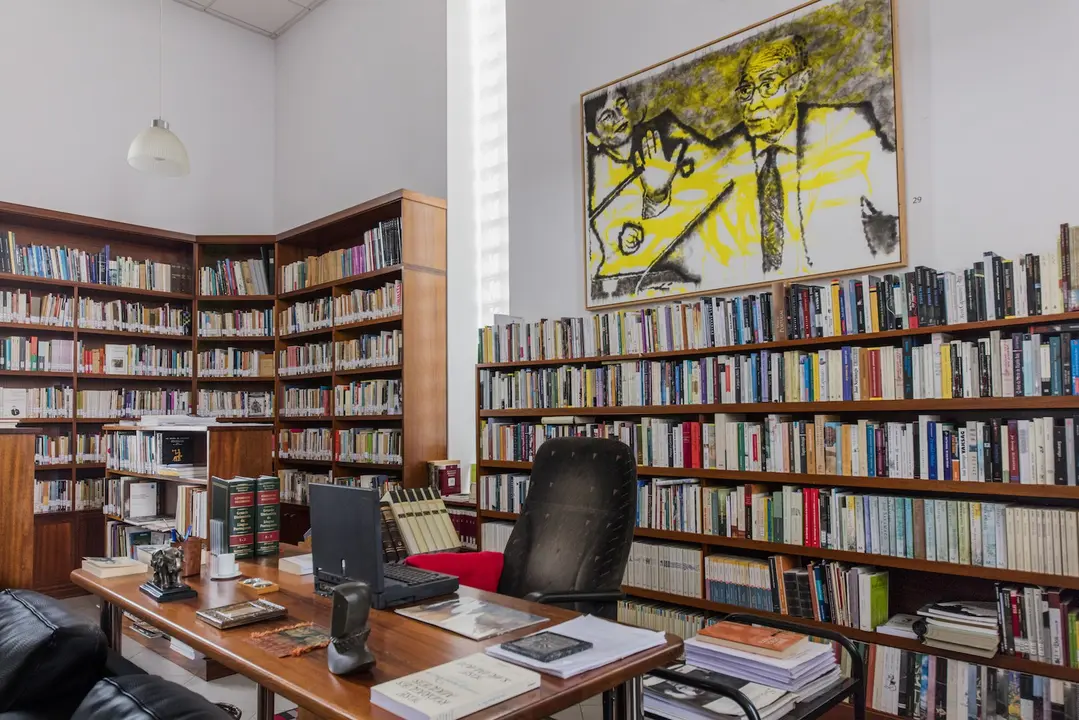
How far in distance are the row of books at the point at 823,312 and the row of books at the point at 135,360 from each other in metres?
3.39

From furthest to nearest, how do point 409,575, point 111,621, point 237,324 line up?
1. point 237,324
2. point 111,621
3. point 409,575

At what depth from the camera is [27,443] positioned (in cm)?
291

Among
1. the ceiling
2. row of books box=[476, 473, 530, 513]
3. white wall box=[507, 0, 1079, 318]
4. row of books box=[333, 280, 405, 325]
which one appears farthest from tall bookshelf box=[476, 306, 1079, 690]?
the ceiling

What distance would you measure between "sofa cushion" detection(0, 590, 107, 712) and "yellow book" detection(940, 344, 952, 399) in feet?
8.82

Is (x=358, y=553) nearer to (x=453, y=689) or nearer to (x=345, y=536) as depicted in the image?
(x=345, y=536)

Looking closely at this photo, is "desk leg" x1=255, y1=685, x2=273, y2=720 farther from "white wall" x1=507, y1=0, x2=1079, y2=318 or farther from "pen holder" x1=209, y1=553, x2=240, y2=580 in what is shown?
"white wall" x1=507, y1=0, x2=1079, y2=318

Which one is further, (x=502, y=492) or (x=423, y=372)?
(x=423, y=372)

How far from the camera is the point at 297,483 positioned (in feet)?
18.6

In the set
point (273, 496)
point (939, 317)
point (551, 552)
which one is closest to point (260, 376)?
point (273, 496)

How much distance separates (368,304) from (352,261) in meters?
0.40

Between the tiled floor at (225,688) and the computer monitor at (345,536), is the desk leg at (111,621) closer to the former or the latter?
the tiled floor at (225,688)

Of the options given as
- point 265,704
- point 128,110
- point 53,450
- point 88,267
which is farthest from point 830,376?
point 128,110

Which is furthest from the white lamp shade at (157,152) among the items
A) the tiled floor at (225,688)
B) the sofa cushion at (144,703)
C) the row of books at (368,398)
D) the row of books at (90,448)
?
the sofa cushion at (144,703)

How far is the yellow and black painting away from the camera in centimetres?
309
